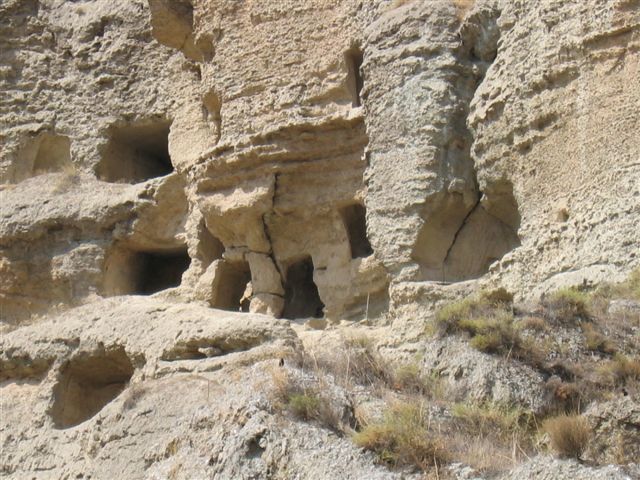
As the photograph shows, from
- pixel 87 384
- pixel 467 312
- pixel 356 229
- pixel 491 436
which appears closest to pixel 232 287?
pixel 356 229

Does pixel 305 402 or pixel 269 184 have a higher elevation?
pixel 269 184

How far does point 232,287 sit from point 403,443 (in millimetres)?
10477

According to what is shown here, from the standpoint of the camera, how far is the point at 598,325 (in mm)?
11469

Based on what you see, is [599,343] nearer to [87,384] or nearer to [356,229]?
[87,384]

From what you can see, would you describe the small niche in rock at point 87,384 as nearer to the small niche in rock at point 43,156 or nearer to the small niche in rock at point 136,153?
the small niche in rock at point 136,153

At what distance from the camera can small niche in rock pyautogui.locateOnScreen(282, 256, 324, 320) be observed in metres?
18.9

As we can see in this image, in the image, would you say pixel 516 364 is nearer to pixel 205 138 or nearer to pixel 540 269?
pixel 540 269

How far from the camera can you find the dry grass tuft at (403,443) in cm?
918

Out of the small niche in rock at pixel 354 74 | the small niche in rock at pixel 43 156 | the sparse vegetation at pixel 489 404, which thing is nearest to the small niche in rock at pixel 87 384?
the sparse vegetation at pixel 489 404

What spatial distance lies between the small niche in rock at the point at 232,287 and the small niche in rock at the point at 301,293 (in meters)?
0.59

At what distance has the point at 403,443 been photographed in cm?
927

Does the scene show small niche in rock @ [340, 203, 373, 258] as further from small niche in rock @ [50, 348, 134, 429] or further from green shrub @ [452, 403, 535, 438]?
green shrub @ [452, 403, 535, 438]

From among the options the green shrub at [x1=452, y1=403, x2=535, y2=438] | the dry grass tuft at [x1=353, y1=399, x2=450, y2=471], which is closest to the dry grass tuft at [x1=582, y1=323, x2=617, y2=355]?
the green shrub at [x1=452, y1=403, x2=535, y2=438]

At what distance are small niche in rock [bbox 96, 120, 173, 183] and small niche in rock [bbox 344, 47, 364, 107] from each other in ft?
14.2
